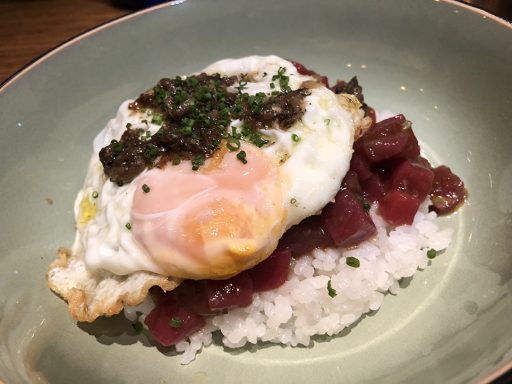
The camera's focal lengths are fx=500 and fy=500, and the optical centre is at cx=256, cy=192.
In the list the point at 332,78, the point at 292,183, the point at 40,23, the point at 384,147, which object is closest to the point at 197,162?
the point at 292,183

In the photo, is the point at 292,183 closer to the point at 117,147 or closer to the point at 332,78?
the point at 117,147

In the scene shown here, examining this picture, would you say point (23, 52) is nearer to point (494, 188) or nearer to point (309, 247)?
point (309, 247)

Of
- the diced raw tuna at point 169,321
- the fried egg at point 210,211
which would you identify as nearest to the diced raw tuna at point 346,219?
the fried egg at point 210,211

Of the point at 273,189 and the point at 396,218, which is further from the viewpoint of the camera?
the point at 396,218

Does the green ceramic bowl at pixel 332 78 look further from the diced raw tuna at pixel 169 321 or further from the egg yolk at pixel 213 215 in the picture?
the egg yolk at pixel 213 215

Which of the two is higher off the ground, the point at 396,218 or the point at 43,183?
the point at 396,218

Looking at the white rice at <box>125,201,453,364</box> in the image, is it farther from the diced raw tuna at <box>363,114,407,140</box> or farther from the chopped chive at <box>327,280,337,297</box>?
the diced raw tuna at <box>363,114,407,140</box>

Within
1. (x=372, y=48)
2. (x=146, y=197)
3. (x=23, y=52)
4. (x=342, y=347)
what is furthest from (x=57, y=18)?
(x=342, y=347)
